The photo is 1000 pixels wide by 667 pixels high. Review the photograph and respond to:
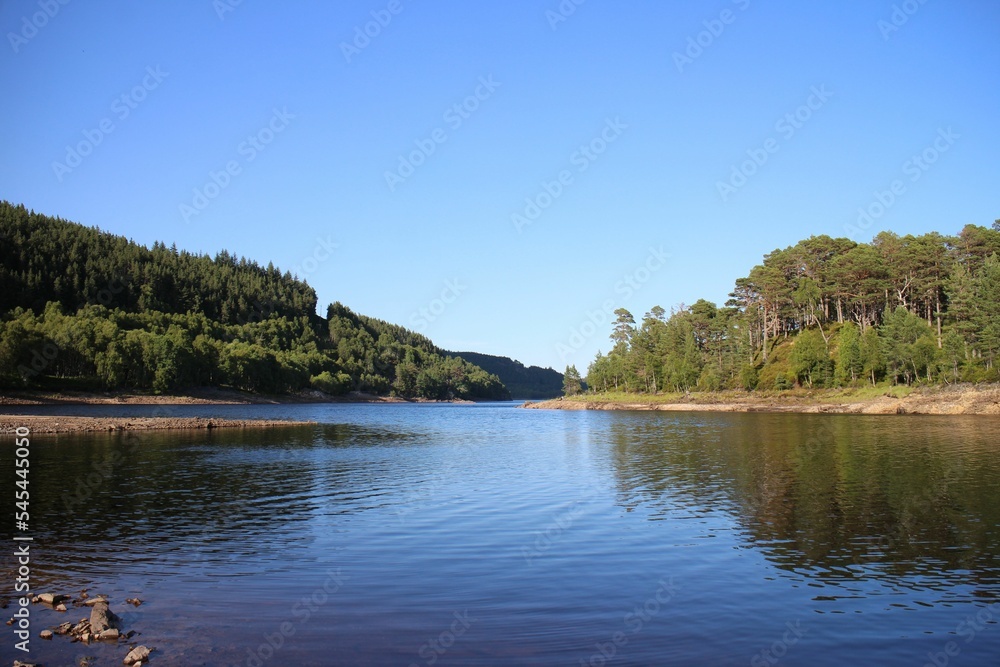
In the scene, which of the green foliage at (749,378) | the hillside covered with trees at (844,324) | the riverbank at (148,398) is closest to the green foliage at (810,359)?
the hillside covered with trees at (844,324)

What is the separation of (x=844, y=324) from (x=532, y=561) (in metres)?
131

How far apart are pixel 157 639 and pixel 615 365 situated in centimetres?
17624

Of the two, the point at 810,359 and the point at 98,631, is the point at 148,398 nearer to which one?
the point at 810,359

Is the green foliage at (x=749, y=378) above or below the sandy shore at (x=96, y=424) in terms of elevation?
above

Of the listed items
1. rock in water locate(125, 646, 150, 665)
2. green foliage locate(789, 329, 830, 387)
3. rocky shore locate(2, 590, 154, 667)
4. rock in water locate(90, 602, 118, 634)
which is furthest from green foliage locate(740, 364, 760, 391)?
rock in water locate(125, 646, 150, 665)

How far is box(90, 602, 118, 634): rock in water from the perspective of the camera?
12.5 metres

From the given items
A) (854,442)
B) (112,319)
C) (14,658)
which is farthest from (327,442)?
(112,319)

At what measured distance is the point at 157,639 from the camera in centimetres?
1249

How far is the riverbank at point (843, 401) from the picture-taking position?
87.6 metres

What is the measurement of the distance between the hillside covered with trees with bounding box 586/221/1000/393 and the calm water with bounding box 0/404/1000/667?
74249 millimetres

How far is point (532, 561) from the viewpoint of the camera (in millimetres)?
18969

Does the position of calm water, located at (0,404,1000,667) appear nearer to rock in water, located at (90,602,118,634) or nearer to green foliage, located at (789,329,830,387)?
rock in water, located at (90,602,118,634)

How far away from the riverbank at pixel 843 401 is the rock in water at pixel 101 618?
10074cm

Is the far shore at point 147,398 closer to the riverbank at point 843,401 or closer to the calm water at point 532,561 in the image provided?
the calm water at point 532,561
